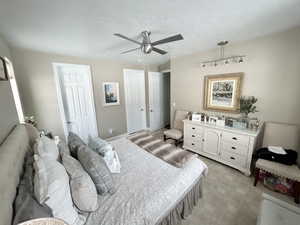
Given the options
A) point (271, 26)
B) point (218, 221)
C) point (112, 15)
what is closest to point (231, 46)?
point (271, 26)

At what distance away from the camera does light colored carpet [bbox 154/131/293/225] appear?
4.98ft

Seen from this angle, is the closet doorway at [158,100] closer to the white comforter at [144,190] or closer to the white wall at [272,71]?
the white wall at [272,71]

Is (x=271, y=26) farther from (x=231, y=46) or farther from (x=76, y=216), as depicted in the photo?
(x=76, y=216)

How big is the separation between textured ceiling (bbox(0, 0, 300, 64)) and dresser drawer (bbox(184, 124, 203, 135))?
177cm

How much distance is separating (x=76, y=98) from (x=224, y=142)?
11.3ft

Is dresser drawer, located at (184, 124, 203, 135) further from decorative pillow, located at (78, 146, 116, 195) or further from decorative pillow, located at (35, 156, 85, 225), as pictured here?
decorative pillow, located at (35, 156, 85, 225)

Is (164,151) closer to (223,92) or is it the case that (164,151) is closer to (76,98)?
A: (223,92)

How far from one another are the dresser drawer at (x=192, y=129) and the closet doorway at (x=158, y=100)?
1.80 meters

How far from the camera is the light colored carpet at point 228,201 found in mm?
1517

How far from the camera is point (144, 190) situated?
1.25 m

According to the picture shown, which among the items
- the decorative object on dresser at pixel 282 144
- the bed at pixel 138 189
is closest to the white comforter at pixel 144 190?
the bed at pixel 138 189

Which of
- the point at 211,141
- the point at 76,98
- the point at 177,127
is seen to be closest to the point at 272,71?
the point at 211,141

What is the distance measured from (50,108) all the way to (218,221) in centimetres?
354

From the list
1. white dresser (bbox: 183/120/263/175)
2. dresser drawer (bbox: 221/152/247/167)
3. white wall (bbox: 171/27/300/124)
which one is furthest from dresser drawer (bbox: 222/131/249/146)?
white wall (bbox: 171/27/300/124)
